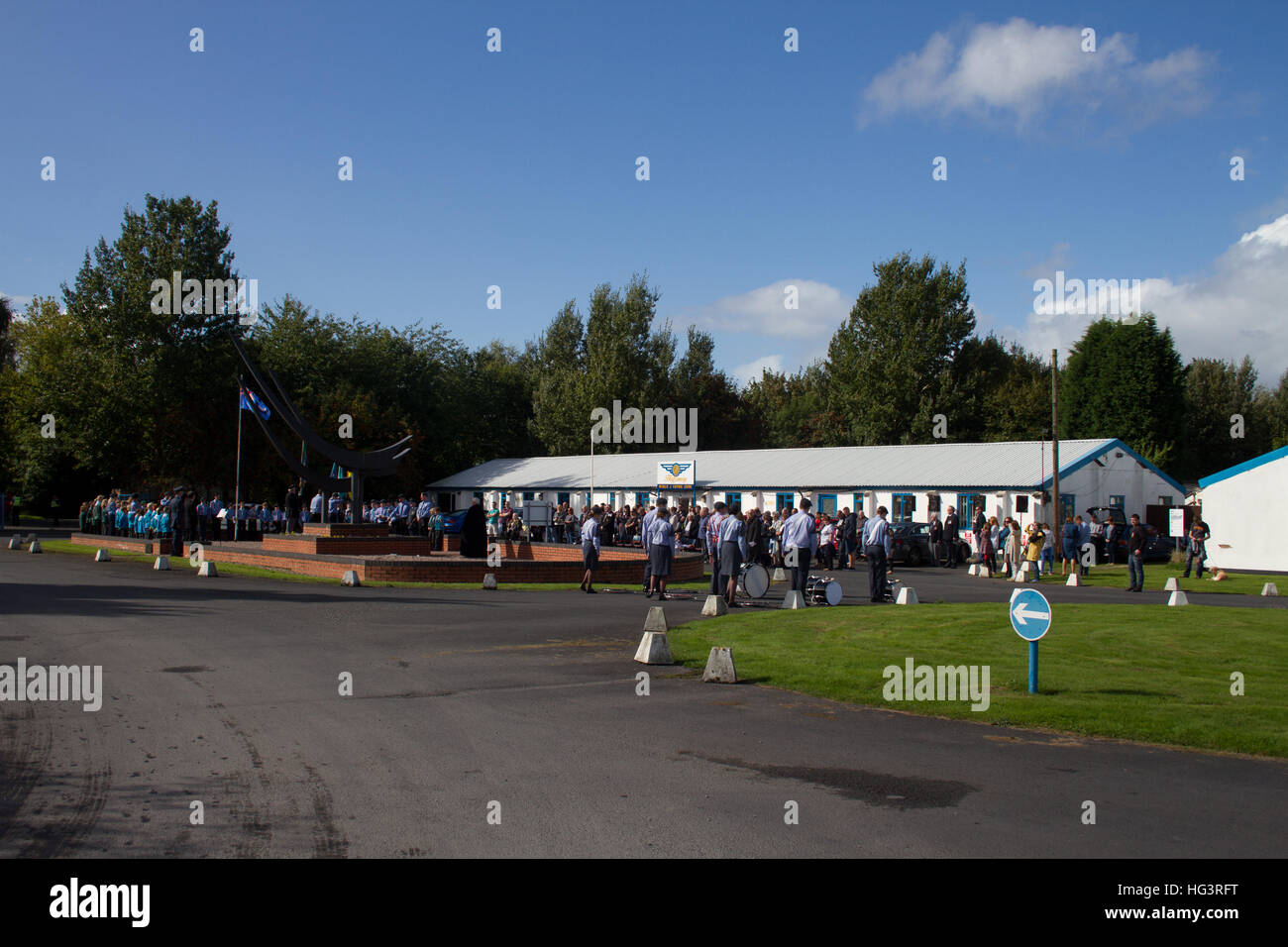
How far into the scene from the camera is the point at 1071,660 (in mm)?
12234

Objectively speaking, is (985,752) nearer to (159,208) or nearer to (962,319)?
(159,208)

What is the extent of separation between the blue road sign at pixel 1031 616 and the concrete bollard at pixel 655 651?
4.10 meters

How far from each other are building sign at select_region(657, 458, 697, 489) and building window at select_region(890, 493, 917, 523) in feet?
32.6

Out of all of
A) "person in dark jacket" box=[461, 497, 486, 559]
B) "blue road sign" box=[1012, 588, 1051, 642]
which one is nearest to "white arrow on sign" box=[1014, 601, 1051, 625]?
"blue road sign" box=[1012, 588, 1051, 642]

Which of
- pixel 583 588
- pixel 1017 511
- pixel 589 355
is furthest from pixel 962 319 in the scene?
pixel 583 588

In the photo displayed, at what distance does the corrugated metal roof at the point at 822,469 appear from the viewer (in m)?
41.6

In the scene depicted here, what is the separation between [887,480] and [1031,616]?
35.0 meters

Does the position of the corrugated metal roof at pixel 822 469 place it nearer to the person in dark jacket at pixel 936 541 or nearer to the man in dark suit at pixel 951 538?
the man in dark suit at pixel 951 538

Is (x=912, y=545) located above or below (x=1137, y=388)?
below

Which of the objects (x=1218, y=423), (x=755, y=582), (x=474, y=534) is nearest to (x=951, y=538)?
(x=474, y=534)

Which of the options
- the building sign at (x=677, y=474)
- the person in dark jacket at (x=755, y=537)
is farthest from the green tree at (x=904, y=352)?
the person in dark jacket at (x=755, y=537)

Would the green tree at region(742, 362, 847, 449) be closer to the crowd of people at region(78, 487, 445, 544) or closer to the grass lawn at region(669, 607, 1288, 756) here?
the crowd of people at region(78, 487, 445, 544)

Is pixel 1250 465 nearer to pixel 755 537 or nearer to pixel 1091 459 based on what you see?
pixel 1091 459
